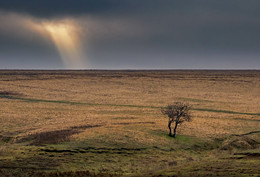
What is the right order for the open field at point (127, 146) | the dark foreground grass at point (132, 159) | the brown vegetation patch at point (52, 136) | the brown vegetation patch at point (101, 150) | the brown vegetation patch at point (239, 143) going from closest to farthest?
1. the dark foreground grass at point (132, 159)
2. the open field at point (127, 146)
3. the brown vegetation patch at point (101, 150)
4. the brown vegetation patch at point (52, 136)
5. the brown vegetation patch at point (239, 143)

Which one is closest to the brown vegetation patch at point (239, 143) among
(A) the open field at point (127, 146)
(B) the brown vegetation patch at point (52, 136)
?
(A) the open field at point (127, 146)

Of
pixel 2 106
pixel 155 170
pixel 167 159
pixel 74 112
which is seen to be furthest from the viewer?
pixel 2 106

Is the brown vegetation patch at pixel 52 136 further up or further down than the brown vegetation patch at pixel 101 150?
further up

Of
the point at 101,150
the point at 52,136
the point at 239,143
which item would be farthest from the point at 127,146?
the point at 239,143

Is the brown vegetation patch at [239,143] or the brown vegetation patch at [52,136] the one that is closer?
the brown vegetation patch at [52,136]

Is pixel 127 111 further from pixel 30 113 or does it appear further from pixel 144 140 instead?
pixel 144 140

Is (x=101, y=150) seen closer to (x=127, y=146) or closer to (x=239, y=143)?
(x=127, y=146)

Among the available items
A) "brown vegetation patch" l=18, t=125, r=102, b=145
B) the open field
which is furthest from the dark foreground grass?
"brown vegetation patch" l=18, t=125, r=102, b=145

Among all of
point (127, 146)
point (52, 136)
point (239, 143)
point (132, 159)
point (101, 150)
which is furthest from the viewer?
point (239, 143)

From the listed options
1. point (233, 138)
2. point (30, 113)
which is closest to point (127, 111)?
point (30, 113)

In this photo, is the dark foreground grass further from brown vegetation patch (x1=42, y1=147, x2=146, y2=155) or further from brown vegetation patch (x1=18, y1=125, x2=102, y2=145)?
brown vegetation patch (x1=18, y1=125, x2=102, y2=145)

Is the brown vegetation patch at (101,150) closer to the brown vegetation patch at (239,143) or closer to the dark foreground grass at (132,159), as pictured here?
the dark foreground grass at (132,159)

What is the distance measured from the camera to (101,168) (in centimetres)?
3041

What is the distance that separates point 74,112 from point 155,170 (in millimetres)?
41214
